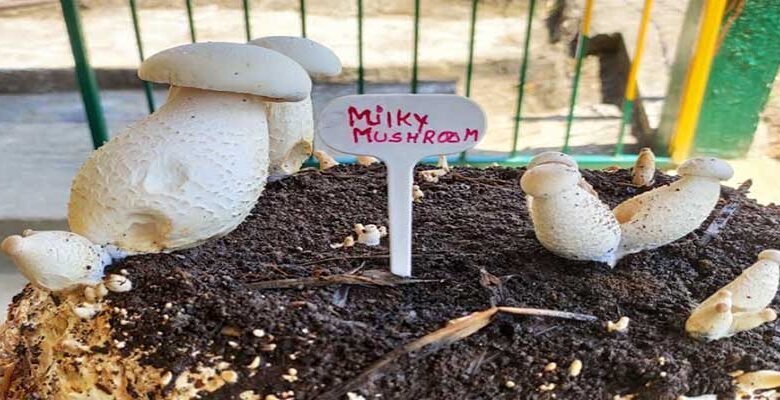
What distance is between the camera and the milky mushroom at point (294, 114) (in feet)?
3.40

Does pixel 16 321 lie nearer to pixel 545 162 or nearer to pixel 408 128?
pixel 408 128

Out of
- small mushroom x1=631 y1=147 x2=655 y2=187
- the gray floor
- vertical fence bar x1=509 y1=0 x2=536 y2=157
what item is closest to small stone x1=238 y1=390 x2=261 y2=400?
small mushroom x1=631 y1=147 x2=655 y2=187

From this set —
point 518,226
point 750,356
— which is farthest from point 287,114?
point 750,356

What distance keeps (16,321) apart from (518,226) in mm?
806

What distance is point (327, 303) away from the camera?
2.91ft

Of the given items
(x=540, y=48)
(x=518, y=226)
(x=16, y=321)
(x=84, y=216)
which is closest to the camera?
(x=84, y=216)

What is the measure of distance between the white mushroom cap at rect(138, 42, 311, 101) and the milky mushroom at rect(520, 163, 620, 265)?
31 centimetres

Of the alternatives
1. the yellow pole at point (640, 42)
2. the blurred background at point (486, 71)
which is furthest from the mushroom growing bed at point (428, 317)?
the yellow pole at point (640, 42)

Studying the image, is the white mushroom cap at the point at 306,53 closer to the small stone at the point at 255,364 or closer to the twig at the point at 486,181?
the twig at the point at 486,181

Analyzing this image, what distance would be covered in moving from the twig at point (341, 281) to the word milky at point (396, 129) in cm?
17

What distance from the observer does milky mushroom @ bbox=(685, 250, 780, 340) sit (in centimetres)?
83

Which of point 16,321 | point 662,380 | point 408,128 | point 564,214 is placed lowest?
point 16,321

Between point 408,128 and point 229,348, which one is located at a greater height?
point 408,128

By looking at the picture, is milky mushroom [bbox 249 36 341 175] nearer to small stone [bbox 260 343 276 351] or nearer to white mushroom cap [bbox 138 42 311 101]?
white mushroom cap [bbox 138 42 311 101]
